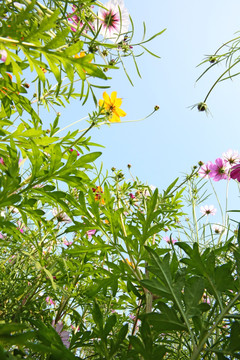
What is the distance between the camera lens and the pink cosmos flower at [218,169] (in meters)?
1.83

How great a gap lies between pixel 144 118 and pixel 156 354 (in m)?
1.13

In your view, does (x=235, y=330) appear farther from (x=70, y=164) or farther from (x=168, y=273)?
(x=70, y=164)

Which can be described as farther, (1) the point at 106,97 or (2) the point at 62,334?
(1) the point at 106,97

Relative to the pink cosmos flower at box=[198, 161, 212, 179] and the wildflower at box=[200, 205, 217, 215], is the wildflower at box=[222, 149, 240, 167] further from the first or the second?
the wildflower at box=[200, 205, 217, 215]

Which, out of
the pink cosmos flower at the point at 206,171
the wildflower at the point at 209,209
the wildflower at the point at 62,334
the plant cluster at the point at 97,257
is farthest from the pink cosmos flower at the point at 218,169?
the wildflower at the point at 62,334

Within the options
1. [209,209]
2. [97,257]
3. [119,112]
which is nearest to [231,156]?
[209,209]

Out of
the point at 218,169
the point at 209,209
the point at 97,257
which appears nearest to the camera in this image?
the point at 97,257

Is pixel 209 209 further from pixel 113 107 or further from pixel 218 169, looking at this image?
pixel 113 107

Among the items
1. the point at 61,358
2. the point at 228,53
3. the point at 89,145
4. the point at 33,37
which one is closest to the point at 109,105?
the point at 89,145

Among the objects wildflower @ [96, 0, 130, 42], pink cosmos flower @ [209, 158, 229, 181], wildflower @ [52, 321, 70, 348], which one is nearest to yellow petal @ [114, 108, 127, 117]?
wildflower @ [96, 0, 130, 42]

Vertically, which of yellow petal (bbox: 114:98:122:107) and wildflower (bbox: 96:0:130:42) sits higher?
wildflower (bbox: 96:0:130:42)

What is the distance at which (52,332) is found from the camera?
368mm

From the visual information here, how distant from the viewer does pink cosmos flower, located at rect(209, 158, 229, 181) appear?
1.83 m

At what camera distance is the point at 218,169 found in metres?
1.88
